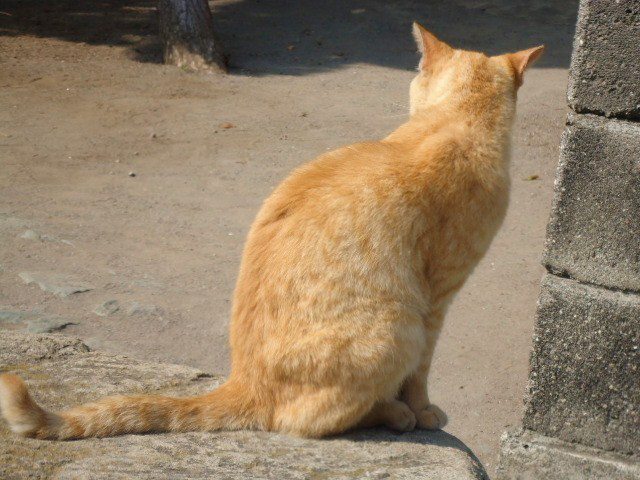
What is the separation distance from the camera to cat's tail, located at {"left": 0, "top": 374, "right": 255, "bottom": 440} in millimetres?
2684

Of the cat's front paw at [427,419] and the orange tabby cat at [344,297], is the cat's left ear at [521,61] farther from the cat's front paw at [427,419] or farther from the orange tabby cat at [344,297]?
the cat's front paw at [427,419]

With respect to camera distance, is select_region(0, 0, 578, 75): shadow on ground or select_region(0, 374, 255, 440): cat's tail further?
select_region(0, 0, 578, 75): shadow on ground

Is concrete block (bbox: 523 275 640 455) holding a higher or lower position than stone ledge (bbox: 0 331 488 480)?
higher

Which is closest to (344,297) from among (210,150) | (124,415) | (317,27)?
(124,415)

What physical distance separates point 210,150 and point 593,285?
5.99m

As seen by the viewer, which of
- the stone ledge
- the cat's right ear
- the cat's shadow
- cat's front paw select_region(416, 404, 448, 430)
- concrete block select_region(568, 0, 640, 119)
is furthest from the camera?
the cat's right ear

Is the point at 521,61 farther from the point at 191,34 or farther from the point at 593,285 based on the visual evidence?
the point at 191,34

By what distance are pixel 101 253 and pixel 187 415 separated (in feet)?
11.0

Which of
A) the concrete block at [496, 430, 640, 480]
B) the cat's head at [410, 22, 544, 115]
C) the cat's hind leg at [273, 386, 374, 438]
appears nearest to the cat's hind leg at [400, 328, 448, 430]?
the cat's hind leg at [273, 386, 374, 438]

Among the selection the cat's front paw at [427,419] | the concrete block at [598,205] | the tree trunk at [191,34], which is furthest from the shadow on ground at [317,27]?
the concrete block at [598,205]

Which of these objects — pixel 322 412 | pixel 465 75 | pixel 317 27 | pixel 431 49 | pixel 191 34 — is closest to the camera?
pixel 322 412

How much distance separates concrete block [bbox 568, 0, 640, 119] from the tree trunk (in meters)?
8.31

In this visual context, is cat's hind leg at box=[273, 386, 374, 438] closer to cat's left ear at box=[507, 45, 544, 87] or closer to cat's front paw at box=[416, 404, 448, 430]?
cat's front paw at box=[416, 404, 448, 430]

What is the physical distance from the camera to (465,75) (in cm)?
356
